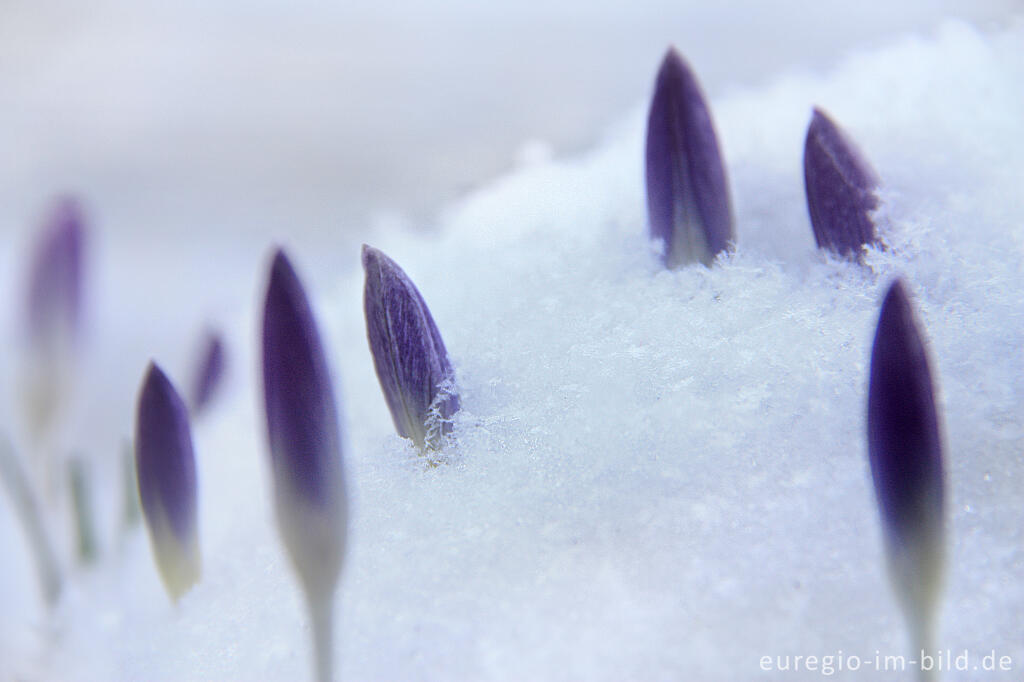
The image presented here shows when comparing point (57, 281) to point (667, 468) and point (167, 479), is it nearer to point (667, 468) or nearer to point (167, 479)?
point (167, 479)

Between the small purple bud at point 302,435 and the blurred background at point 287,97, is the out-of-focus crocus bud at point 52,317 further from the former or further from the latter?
the blurred background at point 287,97

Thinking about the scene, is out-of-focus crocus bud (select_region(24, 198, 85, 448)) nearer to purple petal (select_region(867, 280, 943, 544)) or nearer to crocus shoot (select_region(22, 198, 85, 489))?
crocus shoot (select_region(22, 198, 85, 489))

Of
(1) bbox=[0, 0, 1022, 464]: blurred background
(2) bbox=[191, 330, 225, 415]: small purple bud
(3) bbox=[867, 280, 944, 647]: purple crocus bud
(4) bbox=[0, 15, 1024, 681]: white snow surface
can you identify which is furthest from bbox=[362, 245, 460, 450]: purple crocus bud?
(1) bbox=[0, 0, 1022, 464]: blurred background

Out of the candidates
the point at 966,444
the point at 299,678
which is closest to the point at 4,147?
the point at 299,678

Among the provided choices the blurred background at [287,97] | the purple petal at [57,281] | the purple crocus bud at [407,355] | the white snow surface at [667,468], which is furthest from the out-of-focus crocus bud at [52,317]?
→ the blurred background at [287,97]

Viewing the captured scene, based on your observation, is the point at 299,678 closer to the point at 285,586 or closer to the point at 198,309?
the point at 285,586
